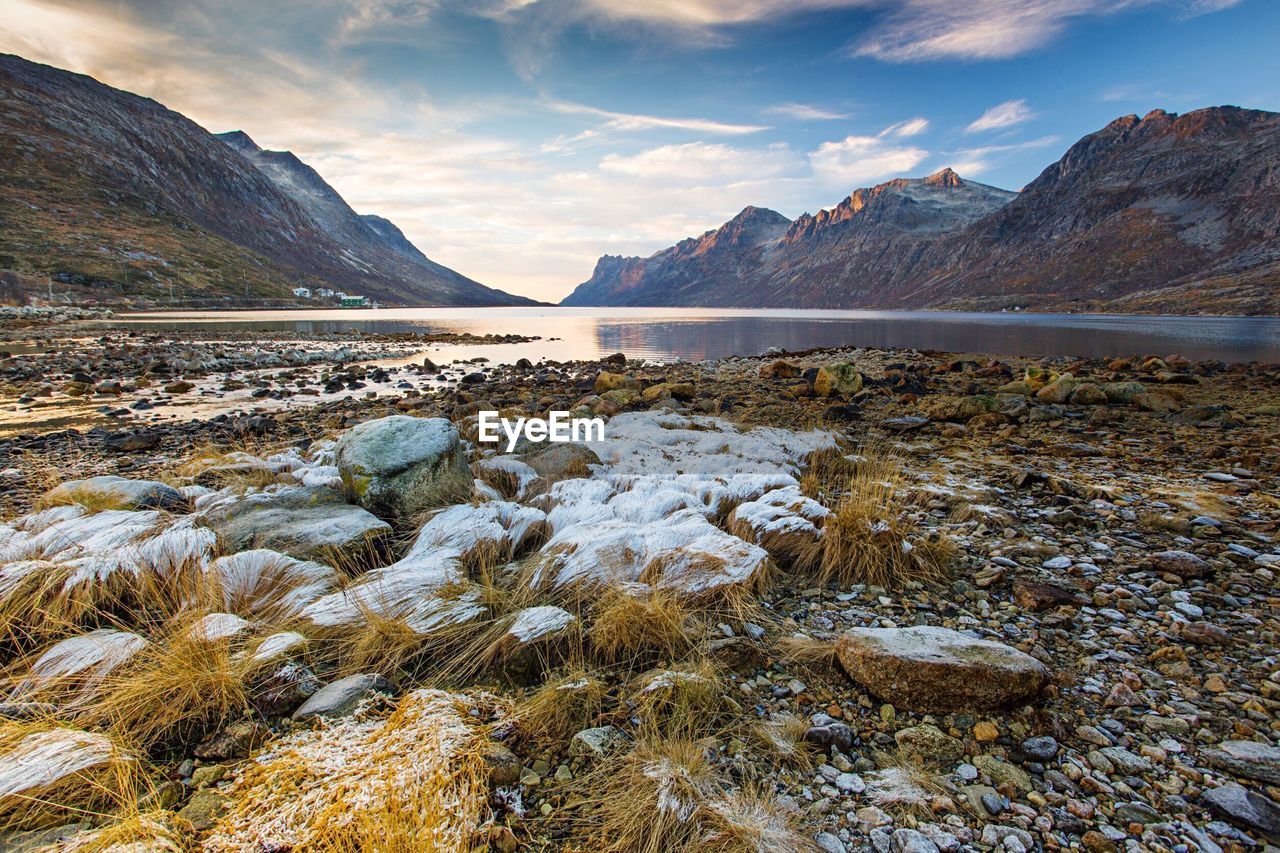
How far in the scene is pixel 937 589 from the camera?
3822 mm

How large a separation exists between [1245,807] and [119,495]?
755 cm

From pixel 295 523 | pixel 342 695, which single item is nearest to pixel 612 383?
pixel 295 523

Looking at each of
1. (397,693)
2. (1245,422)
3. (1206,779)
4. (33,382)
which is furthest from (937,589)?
(33,382)

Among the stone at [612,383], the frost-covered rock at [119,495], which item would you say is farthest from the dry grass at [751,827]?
the stone at [612,383]

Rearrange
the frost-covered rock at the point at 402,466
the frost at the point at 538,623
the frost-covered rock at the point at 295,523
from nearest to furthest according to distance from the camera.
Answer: the frost at the point at 538,623
the frost-covered rock at the point at 295,523
the frost-covered rock at the point at 402,466

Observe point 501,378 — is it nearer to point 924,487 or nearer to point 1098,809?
point 924,487

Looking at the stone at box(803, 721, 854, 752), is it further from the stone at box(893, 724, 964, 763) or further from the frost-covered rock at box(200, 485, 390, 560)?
the frost-covered rock at box(200, 485, 390, 560)

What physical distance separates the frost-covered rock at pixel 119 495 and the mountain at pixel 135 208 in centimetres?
9793

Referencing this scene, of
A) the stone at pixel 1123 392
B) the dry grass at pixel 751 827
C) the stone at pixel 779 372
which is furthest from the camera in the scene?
the stone at pixel 779 372

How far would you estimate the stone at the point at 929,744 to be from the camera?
234cm

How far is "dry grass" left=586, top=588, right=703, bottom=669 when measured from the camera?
3.14 meters

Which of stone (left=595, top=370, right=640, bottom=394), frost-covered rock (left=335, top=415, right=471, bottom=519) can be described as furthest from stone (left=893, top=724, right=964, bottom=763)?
stone (left=595, top=370, right=640, bottom=394)

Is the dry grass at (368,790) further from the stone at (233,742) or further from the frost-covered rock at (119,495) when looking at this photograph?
the frost-covered rock at (119,495)

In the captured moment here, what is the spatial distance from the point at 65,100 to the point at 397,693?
22580 centimetres
